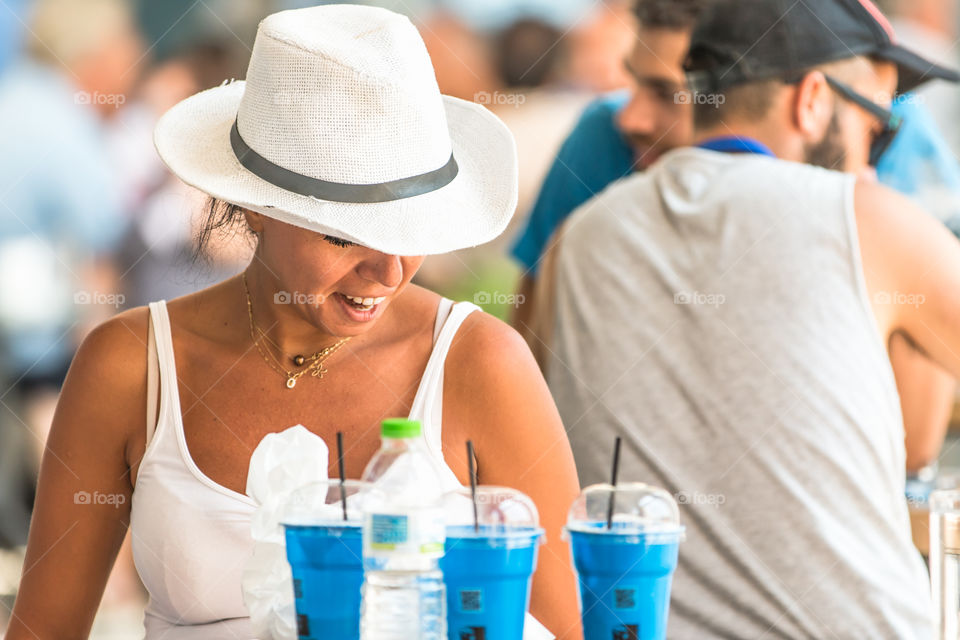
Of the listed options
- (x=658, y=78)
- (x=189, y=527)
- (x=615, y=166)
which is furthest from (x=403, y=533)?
(x=615, y=166)

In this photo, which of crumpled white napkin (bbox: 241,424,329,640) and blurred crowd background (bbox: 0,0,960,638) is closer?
crumpled white napkin (bbox: 241,424,329,640)

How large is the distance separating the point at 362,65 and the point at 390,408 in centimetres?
49

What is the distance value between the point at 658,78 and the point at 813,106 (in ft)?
2.46

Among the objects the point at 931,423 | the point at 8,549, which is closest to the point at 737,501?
the point at 931,423

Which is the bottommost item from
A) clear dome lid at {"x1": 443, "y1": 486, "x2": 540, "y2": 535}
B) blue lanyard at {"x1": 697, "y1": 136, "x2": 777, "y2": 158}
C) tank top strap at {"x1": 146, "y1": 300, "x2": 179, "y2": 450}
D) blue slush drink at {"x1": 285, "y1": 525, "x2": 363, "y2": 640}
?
tank top strap at {"x1": 146, "y1": 300, "x2": 179, "y2": 450}

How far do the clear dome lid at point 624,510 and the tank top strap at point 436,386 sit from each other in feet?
1.50

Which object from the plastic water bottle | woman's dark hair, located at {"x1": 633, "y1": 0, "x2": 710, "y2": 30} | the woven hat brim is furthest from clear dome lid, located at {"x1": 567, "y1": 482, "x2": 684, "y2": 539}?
woman's dark hair, located at {"x1": 633, "y1": 0, "x2": 710, "y2": 30}

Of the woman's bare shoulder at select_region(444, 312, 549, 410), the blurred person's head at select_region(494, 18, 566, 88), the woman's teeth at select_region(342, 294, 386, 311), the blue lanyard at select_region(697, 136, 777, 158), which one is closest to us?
the woman's teeth at select_region(342, 294, 386, 311)

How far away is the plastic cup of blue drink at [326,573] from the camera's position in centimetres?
101

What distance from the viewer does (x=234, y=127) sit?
149 centimetres

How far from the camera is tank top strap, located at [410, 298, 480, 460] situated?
4.94 ft

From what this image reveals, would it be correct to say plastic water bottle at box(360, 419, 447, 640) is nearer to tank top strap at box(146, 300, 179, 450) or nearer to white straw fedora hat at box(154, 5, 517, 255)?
white straw fedora hat at box(154, 5, 517, 255)

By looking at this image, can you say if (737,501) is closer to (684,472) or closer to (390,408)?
(684,472)

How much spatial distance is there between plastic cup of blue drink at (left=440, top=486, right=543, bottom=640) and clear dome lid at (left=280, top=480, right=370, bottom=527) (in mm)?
92
